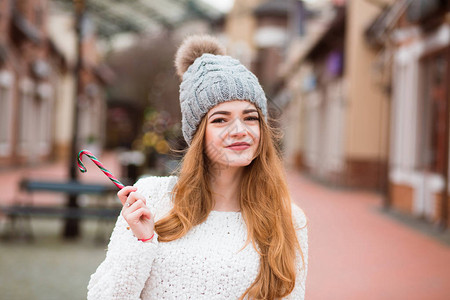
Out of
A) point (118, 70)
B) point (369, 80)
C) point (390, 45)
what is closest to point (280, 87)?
point (118, 70)

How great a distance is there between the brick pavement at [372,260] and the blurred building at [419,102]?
83 cm

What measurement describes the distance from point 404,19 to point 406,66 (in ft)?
3.13

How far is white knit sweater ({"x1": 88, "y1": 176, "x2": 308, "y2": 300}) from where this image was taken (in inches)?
66.5

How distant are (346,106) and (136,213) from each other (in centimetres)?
1527

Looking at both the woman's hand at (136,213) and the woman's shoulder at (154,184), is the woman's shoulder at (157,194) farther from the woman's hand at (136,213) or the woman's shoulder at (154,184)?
the woman's hand at (136,213)

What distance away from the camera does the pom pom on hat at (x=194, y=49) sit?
6.56ft

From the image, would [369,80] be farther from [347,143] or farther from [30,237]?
[30,237]

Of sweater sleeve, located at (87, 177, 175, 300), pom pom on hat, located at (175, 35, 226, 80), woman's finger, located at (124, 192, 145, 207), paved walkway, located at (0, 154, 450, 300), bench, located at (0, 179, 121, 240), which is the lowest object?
paved walkway, located at (0, 154, 450, 300)

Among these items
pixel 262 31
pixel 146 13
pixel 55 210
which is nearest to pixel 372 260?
pixel 55 210

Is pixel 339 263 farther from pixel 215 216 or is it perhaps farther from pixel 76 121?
pixel 215 216

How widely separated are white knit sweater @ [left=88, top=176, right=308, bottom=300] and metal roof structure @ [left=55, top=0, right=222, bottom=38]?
92.6ft

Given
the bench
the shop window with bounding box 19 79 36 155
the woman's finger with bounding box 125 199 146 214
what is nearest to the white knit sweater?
the woman's finger with bounding box 125 199 146 214

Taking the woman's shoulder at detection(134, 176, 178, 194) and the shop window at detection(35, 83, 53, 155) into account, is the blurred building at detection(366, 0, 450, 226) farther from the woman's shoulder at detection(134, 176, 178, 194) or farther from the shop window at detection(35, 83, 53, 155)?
the shop window at detection(35, 83, 53, 155)

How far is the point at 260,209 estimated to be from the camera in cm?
191
